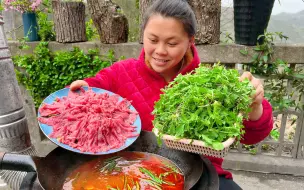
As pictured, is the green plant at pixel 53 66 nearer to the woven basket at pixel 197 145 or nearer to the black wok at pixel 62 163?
the black wok at pixel 62 163

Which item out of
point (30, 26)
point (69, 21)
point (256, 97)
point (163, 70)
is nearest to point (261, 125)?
point (256, 97)

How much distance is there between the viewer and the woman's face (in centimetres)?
181

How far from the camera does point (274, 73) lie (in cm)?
333

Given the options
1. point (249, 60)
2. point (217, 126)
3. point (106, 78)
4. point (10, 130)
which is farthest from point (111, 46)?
point (217, 126)

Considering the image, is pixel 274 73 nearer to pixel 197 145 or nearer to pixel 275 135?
pixel 275 135

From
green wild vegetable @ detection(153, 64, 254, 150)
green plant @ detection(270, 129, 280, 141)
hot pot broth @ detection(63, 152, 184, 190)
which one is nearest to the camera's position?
green wild vegetable @ detection(153, 64, 254, 150)

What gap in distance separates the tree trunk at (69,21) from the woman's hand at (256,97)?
245 cm

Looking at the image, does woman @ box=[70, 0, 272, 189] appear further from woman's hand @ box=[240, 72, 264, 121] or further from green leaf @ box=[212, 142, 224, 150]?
green leaf @ box=[212, 142, 224, 150]

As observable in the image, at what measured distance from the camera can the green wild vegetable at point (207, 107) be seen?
130cm

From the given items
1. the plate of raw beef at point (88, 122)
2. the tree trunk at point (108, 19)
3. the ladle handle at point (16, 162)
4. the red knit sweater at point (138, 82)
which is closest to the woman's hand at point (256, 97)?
the red knit sweater at point (138, 82)

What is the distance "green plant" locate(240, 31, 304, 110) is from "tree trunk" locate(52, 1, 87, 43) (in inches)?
79.9

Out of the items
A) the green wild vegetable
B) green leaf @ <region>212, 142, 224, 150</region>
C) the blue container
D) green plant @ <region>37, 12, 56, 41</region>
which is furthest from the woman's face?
the blue container

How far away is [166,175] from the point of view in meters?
1.69

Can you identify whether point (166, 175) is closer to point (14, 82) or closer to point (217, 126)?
point (217, 126)
